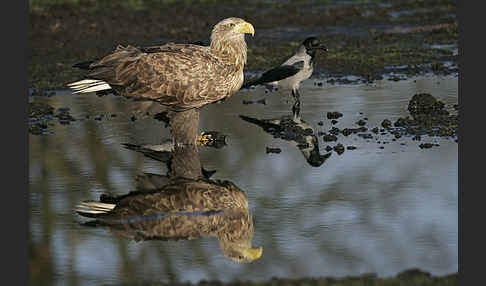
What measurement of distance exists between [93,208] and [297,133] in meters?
3.95

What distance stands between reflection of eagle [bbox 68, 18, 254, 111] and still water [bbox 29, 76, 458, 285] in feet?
2.59

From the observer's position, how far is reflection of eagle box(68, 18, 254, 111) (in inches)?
434

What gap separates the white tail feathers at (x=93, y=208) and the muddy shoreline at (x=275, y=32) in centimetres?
749

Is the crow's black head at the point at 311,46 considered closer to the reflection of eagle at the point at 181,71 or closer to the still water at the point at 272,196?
the still water at the point at 272,196

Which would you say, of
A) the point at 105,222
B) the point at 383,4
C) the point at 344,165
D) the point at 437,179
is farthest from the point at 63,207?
the point at 383,4

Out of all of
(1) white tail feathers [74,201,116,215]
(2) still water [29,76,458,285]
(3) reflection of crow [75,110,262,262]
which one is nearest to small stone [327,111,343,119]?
(2) still water [29,76,458,285]

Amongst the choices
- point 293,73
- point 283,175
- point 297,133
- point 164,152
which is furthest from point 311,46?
point 283,175

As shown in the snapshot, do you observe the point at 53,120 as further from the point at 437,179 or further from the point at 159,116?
the point at 437,179

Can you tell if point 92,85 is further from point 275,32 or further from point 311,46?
point 275,32

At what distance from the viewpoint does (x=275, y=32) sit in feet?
74.5

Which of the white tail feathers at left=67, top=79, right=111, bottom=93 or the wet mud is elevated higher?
the white tail feathers at left=67, top=79, right=111, bottom=93

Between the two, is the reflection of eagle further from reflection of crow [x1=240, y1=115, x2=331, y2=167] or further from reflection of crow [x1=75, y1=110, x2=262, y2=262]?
reflection of crow [x1=240, y1=115, x2=331, y2=167]

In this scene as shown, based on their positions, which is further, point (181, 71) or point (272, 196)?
point (181, 71)

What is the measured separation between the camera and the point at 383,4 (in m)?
27.3
